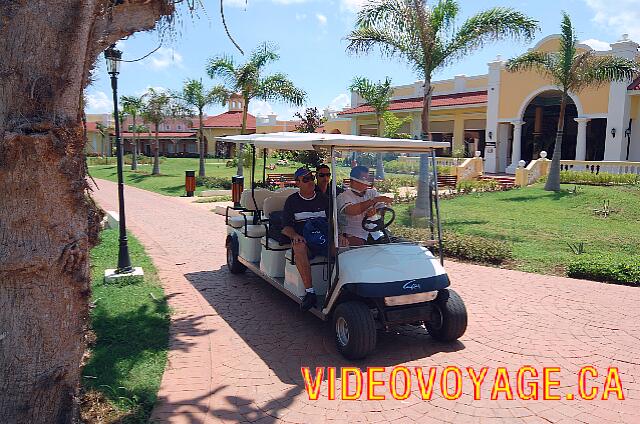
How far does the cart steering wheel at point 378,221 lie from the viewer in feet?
16.8

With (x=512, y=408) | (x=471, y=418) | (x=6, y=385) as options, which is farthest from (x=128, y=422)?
(x=512, y=408)

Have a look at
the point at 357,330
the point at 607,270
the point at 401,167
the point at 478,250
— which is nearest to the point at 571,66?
the point at 478,250

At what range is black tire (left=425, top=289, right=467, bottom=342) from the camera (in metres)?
4.76

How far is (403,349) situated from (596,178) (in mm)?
15771

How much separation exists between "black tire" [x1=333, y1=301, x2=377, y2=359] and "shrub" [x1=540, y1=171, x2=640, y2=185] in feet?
52.5

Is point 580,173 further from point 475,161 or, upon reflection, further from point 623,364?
point 623,364

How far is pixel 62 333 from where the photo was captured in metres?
3.03

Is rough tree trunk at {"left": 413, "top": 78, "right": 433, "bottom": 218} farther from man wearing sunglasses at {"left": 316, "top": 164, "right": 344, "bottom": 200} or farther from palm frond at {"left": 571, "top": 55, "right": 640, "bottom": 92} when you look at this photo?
palm frond at {"left": 571, "top": 55, "right": 640, "bottom": 92}

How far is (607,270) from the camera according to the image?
7.08m

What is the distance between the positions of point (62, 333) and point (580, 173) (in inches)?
746

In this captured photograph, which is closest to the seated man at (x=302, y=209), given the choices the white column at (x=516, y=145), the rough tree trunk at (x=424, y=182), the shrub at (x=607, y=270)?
the rough tree trunk at (x=424, y=182)

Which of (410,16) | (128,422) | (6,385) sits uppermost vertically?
(410,16)

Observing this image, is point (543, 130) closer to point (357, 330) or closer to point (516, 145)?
point (516, 145)

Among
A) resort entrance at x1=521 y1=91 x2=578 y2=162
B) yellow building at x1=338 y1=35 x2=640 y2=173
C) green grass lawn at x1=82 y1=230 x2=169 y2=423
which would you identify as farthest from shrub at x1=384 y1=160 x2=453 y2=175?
resort entrance at x1=521 y1=91 x2=578 y2=162
